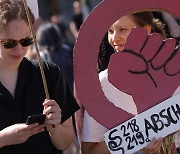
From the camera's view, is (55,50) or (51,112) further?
(55,50)

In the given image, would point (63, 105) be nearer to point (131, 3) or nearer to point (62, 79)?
point (62, 79)

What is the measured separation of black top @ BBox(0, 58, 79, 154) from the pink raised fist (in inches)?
11.2

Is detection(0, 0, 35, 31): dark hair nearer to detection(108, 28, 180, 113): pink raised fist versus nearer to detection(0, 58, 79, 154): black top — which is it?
detection(0, 58, 79, 154): black top

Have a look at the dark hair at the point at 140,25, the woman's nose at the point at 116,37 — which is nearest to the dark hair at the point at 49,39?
the dark hair at the point at 140,25

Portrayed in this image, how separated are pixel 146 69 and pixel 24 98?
53 centimetres

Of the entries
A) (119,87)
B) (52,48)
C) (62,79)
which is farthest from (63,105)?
(52,48)

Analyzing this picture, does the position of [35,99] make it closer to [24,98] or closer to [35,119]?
[24,98]

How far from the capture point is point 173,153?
9.36 feet

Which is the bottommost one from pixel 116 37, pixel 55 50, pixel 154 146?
pixel 55 50

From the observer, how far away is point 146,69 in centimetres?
271

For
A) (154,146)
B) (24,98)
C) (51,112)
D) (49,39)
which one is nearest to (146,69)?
(154,146)

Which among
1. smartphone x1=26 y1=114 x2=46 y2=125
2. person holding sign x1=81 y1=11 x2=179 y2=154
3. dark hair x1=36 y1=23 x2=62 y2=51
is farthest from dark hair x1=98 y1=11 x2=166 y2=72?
dark hair x1=36 y1=23 x2=62 y2=51

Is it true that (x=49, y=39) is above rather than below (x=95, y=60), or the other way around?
below

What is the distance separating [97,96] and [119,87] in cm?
10
